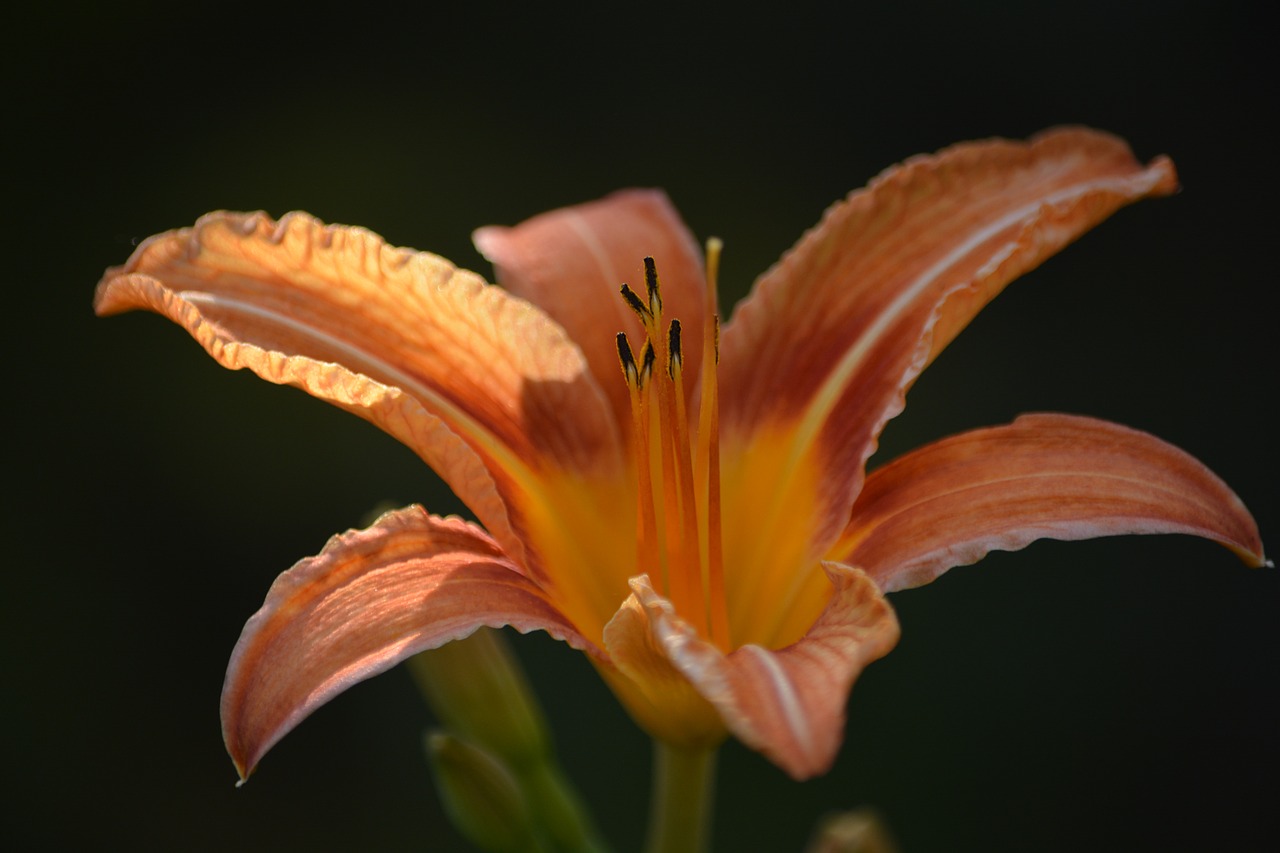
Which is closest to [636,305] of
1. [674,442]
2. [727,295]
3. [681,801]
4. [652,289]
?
[652,289]

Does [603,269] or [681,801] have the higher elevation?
[603,269]

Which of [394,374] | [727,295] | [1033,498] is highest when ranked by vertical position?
[727,295]

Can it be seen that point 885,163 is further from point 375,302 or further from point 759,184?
point 375,302

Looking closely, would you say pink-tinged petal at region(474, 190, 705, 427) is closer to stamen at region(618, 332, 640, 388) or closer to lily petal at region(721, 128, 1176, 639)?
lily petal at region(721, 128, 1176, 639)

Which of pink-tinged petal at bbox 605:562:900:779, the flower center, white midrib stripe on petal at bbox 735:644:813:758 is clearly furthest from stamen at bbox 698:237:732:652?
white midrib stripe on petal at bbox 735:644:813:758

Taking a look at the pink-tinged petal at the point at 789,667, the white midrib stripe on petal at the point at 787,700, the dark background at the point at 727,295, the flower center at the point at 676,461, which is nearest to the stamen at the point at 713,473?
the flower center at the point at 676,461

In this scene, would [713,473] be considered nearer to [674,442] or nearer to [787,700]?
[674,442]

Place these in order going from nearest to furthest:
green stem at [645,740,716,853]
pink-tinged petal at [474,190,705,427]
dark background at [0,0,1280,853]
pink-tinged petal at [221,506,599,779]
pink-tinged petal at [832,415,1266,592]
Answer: pink-tinged petal at [221,506,599,779]
pink-tinged petal at [832,415,1266,592]
green stem at [645,740,716,853]
pink-tinged petal at [474,190,705,427]
dark background at [0,0,1280,853]
